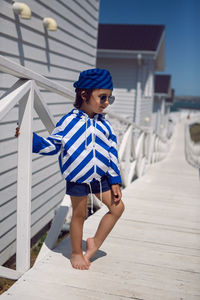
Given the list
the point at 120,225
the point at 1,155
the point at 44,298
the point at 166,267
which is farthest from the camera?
the point at 1,155

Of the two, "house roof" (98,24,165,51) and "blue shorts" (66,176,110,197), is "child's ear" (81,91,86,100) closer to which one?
"blue shorts" (66,176,110,197)

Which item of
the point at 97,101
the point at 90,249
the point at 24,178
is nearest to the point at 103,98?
the point at 97,101

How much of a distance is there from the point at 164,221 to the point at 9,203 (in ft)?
6.16

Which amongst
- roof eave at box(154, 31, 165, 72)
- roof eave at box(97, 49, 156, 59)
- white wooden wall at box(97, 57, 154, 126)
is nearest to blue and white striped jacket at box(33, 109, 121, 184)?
white wooden wall at box(97, 57, 154, 126)

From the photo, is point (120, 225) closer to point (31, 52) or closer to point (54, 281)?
point (54, 281)

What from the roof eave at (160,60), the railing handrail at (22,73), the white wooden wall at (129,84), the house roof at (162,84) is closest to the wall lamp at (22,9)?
the railing handrail at (22,73)

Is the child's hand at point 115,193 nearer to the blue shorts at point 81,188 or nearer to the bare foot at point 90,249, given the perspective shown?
the blue shorts at point 81,188

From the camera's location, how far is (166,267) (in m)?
2.55

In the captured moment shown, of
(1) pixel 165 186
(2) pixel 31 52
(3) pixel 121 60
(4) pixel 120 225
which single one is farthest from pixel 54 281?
(3) pixel 121 60

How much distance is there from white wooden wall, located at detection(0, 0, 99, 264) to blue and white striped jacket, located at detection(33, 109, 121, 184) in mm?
1915

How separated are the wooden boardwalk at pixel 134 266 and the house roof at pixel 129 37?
10377 mm

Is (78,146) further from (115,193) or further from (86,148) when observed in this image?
(115,193)

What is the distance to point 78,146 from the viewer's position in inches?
87.4

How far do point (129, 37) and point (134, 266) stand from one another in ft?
43.8
